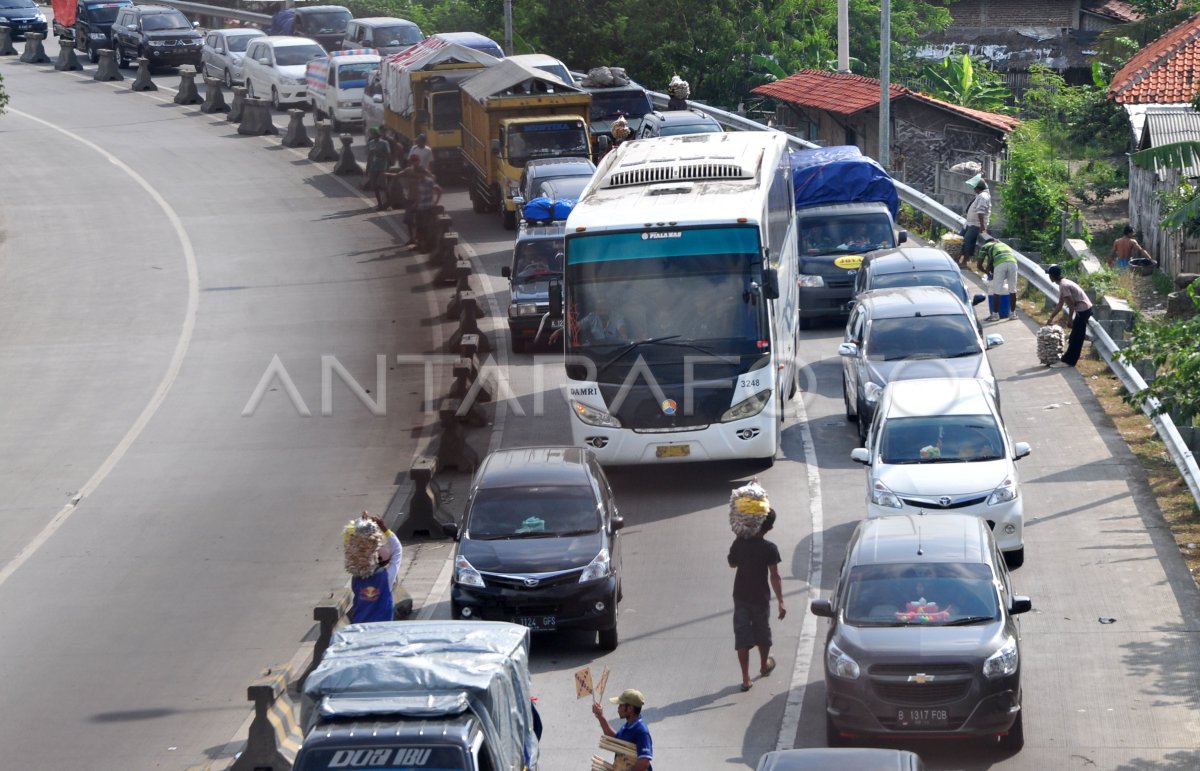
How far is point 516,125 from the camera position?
3341 centimetres

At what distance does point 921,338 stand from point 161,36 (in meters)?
40.3

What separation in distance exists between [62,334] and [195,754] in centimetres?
1818

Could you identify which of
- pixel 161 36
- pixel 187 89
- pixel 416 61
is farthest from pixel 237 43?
pixel 416 61

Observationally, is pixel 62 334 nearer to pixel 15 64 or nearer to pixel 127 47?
pixel 127 47

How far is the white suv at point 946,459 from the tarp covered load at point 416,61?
72.1 ft

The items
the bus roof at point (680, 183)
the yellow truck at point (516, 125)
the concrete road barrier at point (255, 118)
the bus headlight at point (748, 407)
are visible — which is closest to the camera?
the bus headlight at point (748, 407)

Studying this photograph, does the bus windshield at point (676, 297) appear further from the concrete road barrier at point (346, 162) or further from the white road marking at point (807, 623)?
the concrete road barrier at point (346, 162)

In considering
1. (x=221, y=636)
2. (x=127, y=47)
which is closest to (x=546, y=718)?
(x=221, y=636)

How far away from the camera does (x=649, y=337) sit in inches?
775

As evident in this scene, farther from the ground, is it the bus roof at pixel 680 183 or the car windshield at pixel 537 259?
the bus roof at pixel 680 183

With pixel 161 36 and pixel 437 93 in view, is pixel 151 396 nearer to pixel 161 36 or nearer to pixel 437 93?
pixel 437 93

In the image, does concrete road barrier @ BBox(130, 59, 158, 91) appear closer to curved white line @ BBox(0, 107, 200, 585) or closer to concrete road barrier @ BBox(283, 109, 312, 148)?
curved white line @ BBox(0, 107, 200, 585)

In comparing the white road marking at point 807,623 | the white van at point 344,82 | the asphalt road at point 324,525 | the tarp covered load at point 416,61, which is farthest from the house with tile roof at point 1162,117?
the white van at point 344,82

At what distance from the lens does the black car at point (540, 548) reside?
49.6ft
